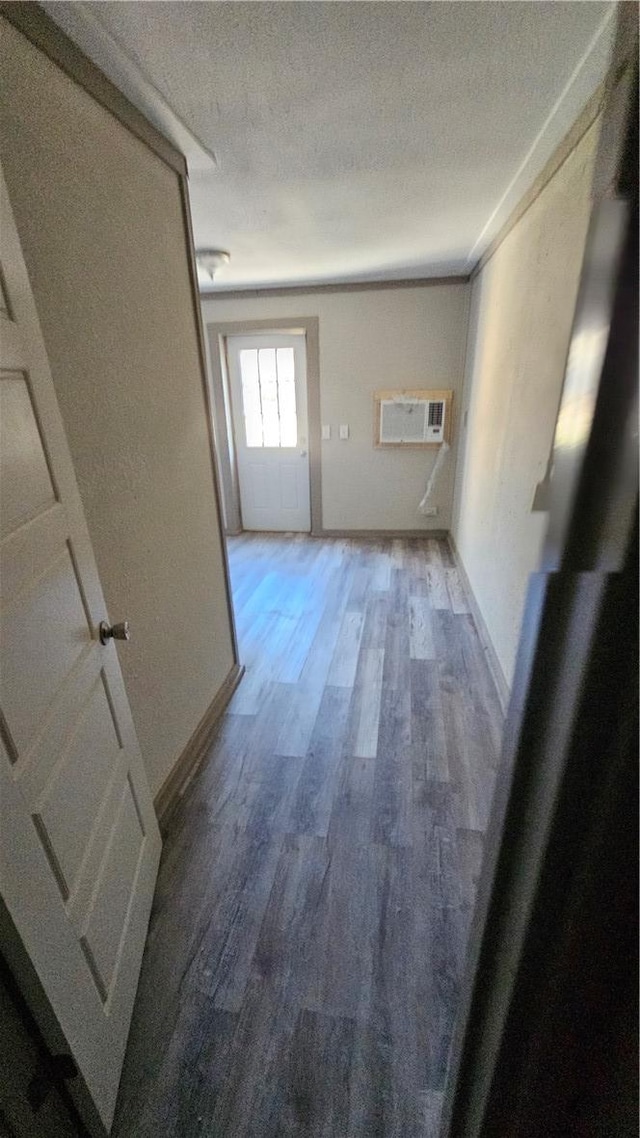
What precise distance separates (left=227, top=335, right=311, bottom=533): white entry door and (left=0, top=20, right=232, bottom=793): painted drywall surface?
2707 mm

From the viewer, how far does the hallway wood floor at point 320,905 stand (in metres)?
1.04

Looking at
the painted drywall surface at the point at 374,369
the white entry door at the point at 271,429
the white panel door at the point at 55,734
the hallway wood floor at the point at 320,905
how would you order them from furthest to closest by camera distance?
the white entry door at the point at 271,429 → the painted drywall surface at the point at 374,369 → the hallway wood floor at the point at 320,905 → the white panel door at the point at 55,734

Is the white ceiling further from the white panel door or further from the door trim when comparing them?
the door trim

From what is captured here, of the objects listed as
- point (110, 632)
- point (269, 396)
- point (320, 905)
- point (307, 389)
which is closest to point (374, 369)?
point (307, 389)

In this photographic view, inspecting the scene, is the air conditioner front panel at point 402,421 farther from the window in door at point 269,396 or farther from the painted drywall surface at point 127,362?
the painted drywall surface at point 127,362

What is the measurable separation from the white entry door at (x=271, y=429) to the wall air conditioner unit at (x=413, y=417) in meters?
0.79

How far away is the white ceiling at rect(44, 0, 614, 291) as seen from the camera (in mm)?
1098

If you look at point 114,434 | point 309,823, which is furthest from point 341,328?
point 309,823

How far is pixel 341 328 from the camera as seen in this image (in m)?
4.07

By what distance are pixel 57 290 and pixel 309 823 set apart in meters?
1.79

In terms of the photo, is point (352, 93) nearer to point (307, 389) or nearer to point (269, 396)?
point (307, 389)

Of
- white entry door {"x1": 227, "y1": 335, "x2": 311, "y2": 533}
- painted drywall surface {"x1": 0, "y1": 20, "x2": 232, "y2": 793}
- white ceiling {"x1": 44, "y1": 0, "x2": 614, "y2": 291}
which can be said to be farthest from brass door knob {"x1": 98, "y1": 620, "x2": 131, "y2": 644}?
white entry door {"x1": 227, "y1": 335, "x2": 311, "y2": 533}

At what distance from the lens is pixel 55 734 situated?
89cm

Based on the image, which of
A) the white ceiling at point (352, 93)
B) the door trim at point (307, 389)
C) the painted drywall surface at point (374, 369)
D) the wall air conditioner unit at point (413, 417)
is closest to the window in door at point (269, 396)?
the door trim at point (307, 389)
